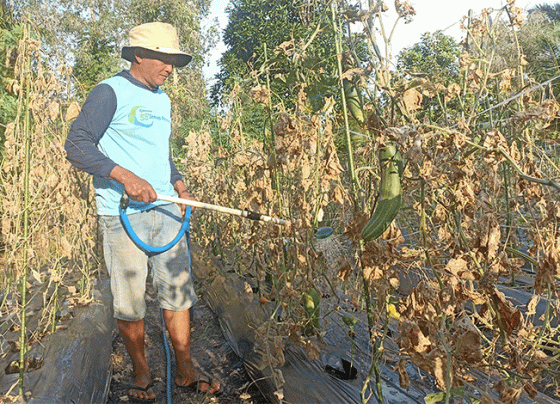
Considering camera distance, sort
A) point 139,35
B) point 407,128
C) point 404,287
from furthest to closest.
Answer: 1. point 404,287
2. point 139,35
3. point 407,128

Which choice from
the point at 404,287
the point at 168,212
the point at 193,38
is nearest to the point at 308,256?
the point at 168,212

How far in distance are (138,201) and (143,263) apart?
0.39 m

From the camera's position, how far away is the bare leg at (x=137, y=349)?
2701 mm

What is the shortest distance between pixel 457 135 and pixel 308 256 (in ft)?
3.30

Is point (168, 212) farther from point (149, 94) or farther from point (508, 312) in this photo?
point (508, 312)

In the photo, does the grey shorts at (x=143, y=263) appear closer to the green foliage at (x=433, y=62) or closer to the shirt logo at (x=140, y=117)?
the shirt logo at (x=140, y=117)

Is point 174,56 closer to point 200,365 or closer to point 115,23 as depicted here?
point 200,365

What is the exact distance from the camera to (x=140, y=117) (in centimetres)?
268

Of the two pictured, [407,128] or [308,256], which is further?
[308,256]

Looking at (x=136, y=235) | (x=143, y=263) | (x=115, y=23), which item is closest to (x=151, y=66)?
Result: (x=136, y=235)

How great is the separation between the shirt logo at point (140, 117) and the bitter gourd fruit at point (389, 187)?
5.03 ft

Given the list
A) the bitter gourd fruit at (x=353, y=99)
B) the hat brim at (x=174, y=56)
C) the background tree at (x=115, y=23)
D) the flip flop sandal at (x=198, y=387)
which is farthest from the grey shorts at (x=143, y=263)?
the background tree at (x=115, y=23)

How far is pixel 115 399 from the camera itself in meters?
2.79

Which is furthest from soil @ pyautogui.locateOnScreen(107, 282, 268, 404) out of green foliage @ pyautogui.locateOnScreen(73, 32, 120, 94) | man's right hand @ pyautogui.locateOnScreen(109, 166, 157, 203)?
green foliage @ pyautogui.locateOnScreen(73, 32, 120, 94)
